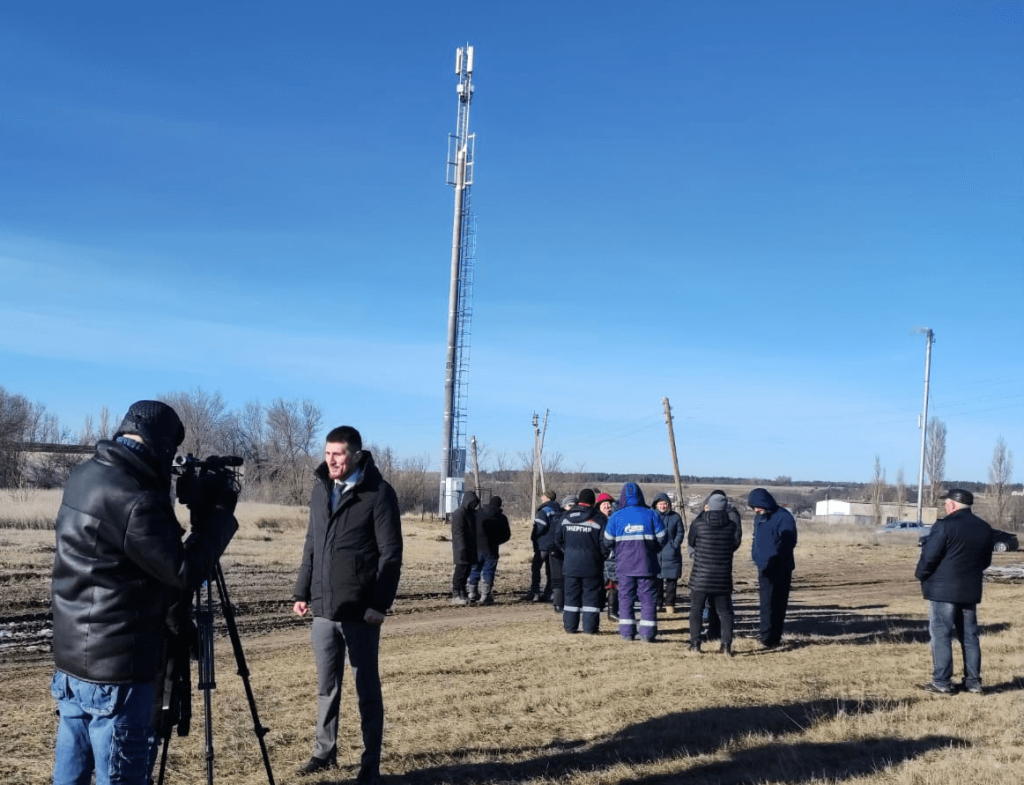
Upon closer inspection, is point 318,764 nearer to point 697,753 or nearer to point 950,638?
point 697,753

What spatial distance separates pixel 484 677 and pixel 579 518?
358cm

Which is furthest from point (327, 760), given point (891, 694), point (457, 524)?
point (457, 524)

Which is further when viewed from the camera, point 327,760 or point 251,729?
point 251,729

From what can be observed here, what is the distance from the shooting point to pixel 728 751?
7.08 metres

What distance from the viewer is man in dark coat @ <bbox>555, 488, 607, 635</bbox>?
1261cm

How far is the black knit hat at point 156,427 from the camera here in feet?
13.6

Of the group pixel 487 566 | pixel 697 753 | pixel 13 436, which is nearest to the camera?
pixel 697 753

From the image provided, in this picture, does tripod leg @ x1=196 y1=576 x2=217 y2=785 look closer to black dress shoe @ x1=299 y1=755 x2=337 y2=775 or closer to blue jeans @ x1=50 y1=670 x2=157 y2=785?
blue jeans @ x1=50 y1=670 x2=157 y2=785

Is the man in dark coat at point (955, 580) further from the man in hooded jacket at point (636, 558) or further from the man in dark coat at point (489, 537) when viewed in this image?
the man in dark coat at point (489, 537)

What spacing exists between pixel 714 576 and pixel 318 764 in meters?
6.32

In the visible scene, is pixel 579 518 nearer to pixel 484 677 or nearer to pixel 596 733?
pixel 484 677

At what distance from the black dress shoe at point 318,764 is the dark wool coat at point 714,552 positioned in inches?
237

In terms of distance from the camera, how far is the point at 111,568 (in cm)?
396

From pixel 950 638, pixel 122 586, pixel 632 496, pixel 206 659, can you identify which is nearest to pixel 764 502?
→ pixel 632 496
